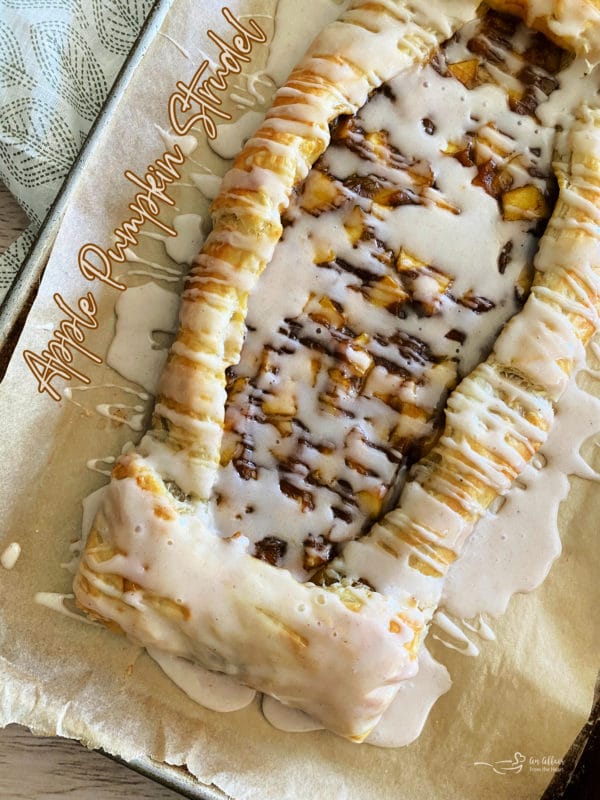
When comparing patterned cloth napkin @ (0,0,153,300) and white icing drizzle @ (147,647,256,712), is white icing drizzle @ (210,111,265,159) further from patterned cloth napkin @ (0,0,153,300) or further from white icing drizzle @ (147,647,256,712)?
white icing drizzle @ (147,647,256,712)

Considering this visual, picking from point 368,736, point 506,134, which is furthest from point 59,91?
point 368,736

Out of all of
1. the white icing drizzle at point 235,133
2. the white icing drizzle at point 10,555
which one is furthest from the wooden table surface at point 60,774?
the white icing drizzle at point 235,133

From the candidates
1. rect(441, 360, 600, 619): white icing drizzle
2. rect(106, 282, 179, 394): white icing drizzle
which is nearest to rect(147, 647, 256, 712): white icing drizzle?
rect(441, 360, 600, 619): white icing drizzle

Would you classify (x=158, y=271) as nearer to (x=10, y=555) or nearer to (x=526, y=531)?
(x=10, y=555)

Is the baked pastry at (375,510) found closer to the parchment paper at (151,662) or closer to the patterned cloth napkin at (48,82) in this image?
the parchment paper at (151,662)

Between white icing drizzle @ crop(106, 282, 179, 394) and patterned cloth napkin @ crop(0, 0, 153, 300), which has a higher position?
patterned cloth napkin @ crop(0, 0, 153, 300)
